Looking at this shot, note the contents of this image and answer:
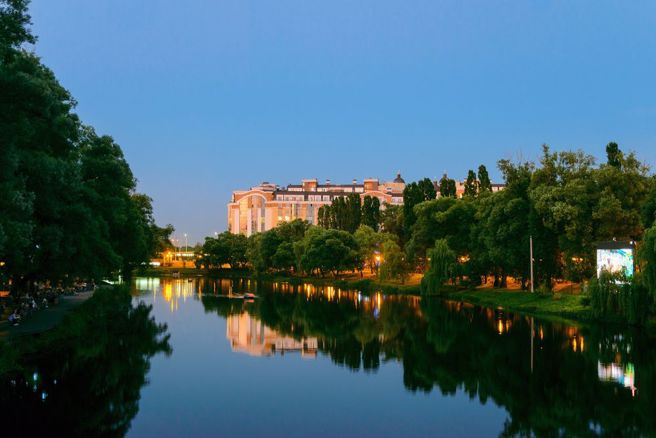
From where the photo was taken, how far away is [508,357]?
109 ft

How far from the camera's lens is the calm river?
69.8 feet

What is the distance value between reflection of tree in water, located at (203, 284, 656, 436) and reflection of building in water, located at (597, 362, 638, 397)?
308 millimetres

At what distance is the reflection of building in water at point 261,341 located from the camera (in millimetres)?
36531

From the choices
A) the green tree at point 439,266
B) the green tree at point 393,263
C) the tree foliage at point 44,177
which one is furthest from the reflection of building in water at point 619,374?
the green tree at point 393,263

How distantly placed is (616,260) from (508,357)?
16879 mm

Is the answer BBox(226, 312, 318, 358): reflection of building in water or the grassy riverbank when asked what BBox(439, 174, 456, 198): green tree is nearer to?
the grassy riverbank

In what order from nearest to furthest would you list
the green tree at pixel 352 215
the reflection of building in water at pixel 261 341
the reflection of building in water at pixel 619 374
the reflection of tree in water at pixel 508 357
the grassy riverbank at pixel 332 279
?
the reflection of tree in water at pixel 508 357, the reflection of building in water at pixel 619 374, the reflection of building in water at pixel 261 341, the grassy riverbank at pixel 332 279, the green tree at pixel 352 215

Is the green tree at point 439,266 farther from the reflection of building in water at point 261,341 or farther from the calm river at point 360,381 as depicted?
the reflection of building in water at point 261,341

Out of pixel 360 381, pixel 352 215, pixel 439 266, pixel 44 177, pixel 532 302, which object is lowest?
pixel 360 381

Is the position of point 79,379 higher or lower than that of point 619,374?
higher

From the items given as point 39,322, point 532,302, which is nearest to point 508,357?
point 532,302

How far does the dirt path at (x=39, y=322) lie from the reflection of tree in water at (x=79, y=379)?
0.96m

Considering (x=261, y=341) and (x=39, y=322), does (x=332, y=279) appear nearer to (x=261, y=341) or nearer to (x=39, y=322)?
(x=261, y=341)

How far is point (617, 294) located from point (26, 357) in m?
36.4
